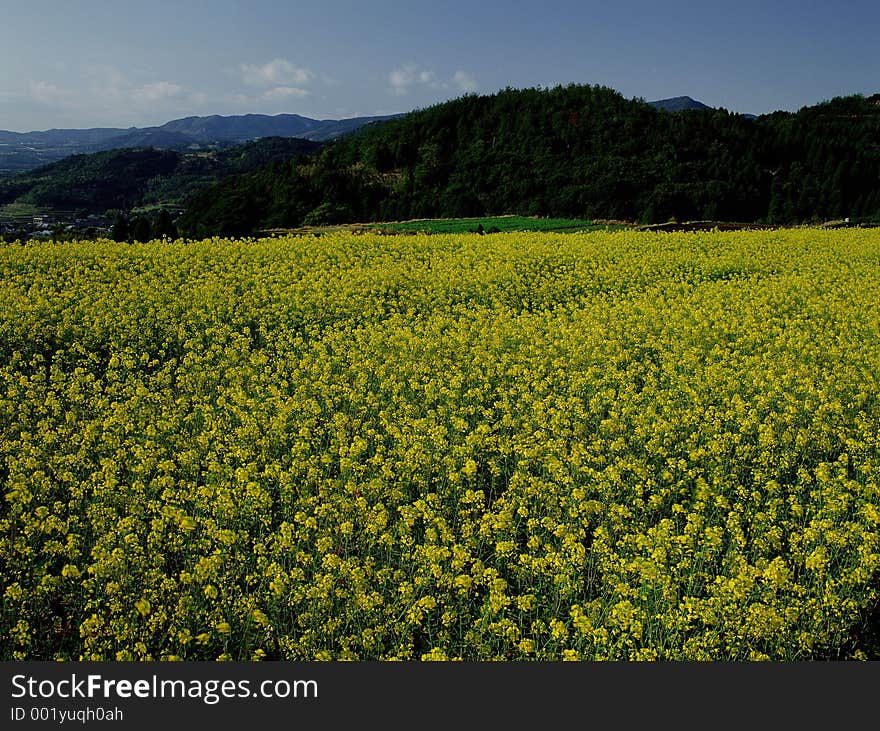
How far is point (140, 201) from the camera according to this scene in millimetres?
143875

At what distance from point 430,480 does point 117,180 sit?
170 meters

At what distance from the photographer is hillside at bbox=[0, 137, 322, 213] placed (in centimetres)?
13625

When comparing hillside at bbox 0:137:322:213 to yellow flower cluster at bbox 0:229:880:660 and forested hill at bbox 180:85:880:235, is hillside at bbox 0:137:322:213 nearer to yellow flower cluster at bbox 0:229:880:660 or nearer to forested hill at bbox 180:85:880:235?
forested hill at bbox 180:85:880:235

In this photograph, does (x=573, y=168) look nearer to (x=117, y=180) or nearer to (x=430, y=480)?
(x=430, y=480)

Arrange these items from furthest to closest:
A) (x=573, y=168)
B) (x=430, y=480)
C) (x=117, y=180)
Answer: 1. (x=117, y=180)
2. (x=573, y=168)
3. (x=430, y=480)

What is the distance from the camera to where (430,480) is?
728 cm

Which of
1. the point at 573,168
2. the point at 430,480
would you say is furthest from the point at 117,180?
the point at 430,480

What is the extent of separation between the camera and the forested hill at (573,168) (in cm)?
6831

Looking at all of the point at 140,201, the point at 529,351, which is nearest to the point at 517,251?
the point at 529,351

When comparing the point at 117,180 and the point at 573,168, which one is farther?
the point at 117,180

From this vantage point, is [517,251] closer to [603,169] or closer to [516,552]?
[516,552]

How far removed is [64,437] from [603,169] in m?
69.9

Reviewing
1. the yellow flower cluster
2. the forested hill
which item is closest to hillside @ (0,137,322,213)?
the forested hill

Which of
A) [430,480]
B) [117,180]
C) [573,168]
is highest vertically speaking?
[117,180]
